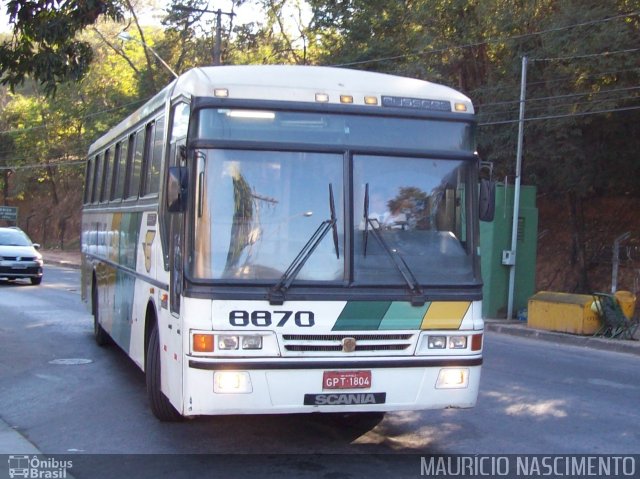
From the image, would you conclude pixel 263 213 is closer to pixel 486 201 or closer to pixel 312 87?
pixel 312 87

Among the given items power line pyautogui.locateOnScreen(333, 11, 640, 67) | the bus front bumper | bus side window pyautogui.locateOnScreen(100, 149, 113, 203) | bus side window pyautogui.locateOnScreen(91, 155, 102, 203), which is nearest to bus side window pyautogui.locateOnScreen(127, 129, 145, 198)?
bus side window pyautogui.locateOnScreen(100, 149, 113, 203)

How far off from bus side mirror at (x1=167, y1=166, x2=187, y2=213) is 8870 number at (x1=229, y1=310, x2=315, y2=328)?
924 mm

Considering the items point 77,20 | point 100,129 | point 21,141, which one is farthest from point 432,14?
point 21,141

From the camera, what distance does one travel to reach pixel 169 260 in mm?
6988

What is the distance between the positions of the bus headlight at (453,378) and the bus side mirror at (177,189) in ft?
7.84

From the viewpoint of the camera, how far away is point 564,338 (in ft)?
51.2

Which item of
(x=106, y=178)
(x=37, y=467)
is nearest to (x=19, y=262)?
(x=106, y=178)

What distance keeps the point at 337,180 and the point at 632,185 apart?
807 inches

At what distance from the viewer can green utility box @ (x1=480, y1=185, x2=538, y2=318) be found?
18500 mm

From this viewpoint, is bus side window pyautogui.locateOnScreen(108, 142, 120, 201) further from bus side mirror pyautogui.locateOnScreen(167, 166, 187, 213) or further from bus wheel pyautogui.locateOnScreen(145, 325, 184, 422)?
bus side mirror pyautogui.locateOnScreen(167, 166, 187, 213)

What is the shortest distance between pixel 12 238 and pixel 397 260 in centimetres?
2135

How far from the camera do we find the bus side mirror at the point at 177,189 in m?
6.34

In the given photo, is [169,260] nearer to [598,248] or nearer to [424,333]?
[424,333]

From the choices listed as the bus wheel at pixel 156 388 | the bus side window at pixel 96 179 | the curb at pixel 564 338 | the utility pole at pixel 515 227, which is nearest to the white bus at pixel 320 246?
the bus wheel at pixel 156 388
